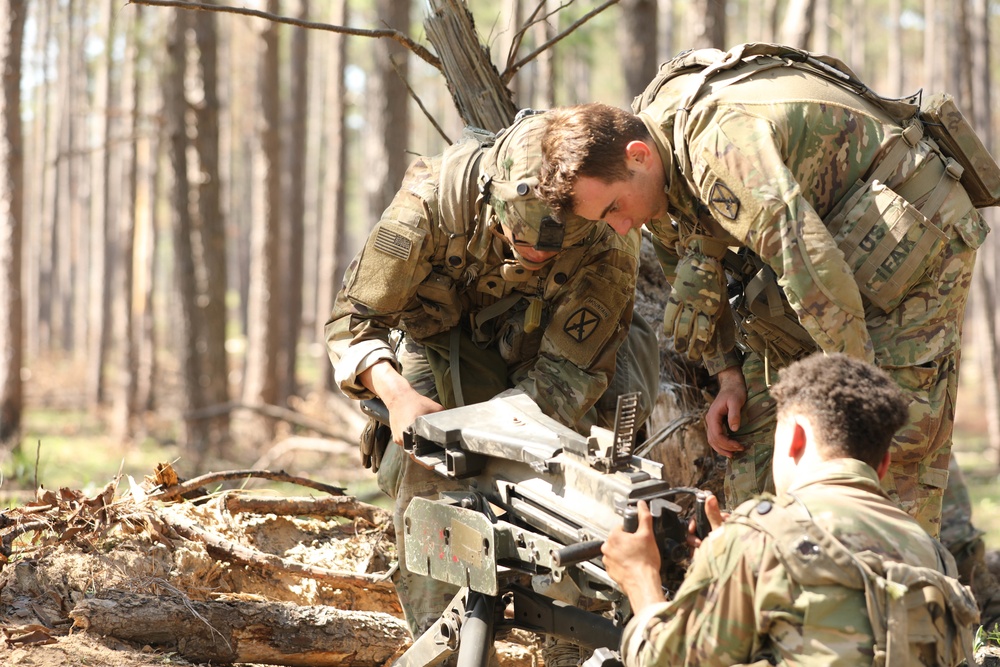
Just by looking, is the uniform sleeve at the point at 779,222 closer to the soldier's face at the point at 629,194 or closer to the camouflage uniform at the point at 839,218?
the camouflage uniform at the point at 839,218

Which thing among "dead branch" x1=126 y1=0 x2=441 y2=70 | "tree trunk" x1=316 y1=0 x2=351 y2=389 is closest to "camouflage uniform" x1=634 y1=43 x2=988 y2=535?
"dead branch" x1=126 y1=0 x2=441 y2=70

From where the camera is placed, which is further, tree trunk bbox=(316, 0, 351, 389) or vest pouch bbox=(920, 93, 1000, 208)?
tree trunk bbox=(316, 0, 351, 389)

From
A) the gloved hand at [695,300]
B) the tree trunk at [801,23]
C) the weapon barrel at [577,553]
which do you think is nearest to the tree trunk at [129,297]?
the tree trunk at [801,23]

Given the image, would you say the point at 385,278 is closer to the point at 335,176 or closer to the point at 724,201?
the point at 724,201

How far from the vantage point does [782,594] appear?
6.54 ft

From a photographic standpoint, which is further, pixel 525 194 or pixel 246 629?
pixel 246 629

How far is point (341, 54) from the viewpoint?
15.3m

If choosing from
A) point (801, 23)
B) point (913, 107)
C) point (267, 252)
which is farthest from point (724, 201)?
point (267, 252)

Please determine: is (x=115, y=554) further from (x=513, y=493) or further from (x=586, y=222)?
(x=586, y=222)

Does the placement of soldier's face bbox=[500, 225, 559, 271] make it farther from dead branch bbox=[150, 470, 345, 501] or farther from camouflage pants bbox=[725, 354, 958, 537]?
dead branch bbox=[150, 470, 345, 501]

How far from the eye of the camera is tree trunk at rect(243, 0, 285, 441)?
12562 millimetres

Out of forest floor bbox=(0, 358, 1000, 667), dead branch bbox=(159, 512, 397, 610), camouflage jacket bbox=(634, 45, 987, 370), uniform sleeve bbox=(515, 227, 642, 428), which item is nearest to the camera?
camouflage jacket bbox=(634, 45, 987, 370)

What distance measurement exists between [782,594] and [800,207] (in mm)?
1174

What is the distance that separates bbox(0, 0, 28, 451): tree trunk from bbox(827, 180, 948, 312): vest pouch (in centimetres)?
966
